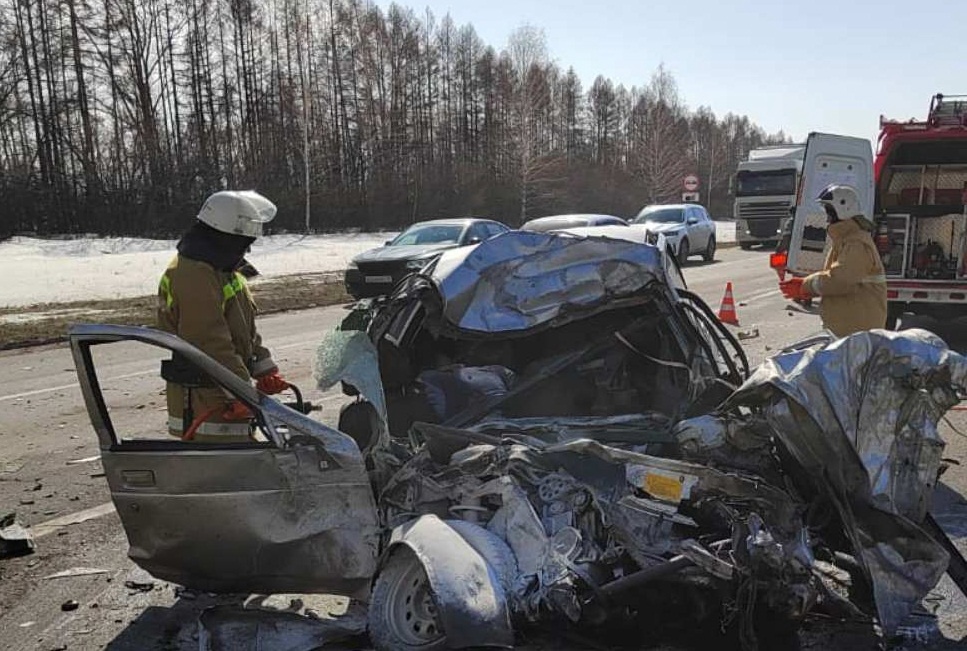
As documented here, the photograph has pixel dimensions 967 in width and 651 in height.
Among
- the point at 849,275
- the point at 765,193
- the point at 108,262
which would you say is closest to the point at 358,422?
the point at 849,275

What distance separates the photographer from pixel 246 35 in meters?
46.2

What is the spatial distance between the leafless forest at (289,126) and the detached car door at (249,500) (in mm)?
31342

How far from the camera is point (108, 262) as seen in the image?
79.3 ft

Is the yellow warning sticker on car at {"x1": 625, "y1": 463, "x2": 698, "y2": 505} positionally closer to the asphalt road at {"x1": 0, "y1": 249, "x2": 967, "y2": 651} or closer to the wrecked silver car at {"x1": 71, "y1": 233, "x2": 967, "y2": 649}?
the wrecked silver car at {"x1": 71, "y1": 233, "x2": 967, "y2": 649}

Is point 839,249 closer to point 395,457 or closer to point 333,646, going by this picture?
point 395,457

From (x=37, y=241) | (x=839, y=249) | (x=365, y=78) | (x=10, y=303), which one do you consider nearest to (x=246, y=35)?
(x=365, y=78)

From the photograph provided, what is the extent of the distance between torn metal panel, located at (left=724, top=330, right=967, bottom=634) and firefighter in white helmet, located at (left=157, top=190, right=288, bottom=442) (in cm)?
239

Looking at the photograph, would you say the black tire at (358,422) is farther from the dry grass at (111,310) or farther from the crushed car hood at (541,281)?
the dry grass at (111,310)

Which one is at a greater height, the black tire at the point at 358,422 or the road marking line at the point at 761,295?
the black tire at the point at 358,422

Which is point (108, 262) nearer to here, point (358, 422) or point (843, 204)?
point (358, 422)

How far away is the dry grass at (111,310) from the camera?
1202 centimetres

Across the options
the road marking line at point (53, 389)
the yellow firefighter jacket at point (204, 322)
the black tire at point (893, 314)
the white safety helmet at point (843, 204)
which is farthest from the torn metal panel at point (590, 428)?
the black tire at point (893, 314)

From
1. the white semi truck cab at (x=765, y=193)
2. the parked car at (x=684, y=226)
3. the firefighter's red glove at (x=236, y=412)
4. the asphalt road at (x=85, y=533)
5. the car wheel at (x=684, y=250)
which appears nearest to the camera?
the asphalt road at (x=85, y=533)

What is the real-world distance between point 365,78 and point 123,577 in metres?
48.7
